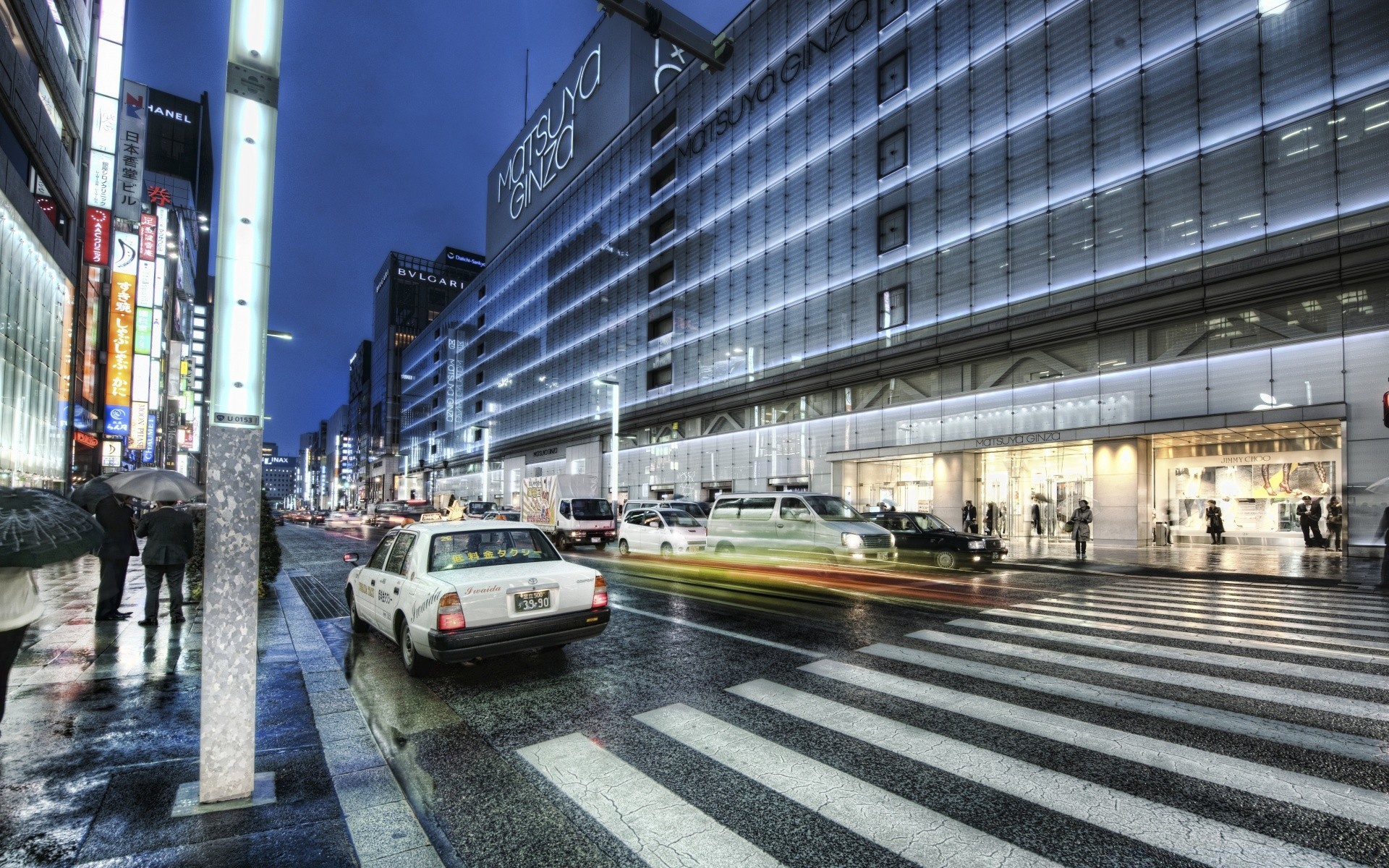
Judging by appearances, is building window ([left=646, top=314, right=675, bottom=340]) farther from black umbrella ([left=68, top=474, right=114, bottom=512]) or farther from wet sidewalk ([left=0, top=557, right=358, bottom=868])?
wet sidewalk ([left=0, top=557, right=358, bottom=868])

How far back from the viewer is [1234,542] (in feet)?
70.2

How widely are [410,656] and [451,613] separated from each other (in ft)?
3.31

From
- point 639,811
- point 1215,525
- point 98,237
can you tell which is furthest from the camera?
point 98,237

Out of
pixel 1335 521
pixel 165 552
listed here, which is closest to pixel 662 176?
pixel 1335 521

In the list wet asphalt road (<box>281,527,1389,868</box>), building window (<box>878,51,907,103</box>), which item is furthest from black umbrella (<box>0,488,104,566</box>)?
building window (<box>878,51,907,103</box>)

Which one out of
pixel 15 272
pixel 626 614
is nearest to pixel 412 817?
pixel 626 614

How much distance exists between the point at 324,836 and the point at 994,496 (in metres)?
27.6

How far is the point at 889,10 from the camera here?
1163 inches

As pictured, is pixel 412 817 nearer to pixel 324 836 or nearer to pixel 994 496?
pixel 324 836

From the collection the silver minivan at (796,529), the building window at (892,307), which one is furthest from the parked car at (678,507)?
the building window at (892,307)

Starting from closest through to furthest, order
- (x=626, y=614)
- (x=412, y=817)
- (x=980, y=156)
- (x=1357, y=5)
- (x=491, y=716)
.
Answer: (x=412, y=817)
(x=491, y=716)
(x=626, y=614)
(x=1357, y=5)
(x=980, y=156)

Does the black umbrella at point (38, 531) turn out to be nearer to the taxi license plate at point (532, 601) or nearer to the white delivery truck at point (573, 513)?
the taxi license plate at point (532, 601)

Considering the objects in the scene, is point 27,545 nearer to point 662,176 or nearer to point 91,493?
point 91,493

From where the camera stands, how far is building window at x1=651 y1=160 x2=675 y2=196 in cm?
4372
